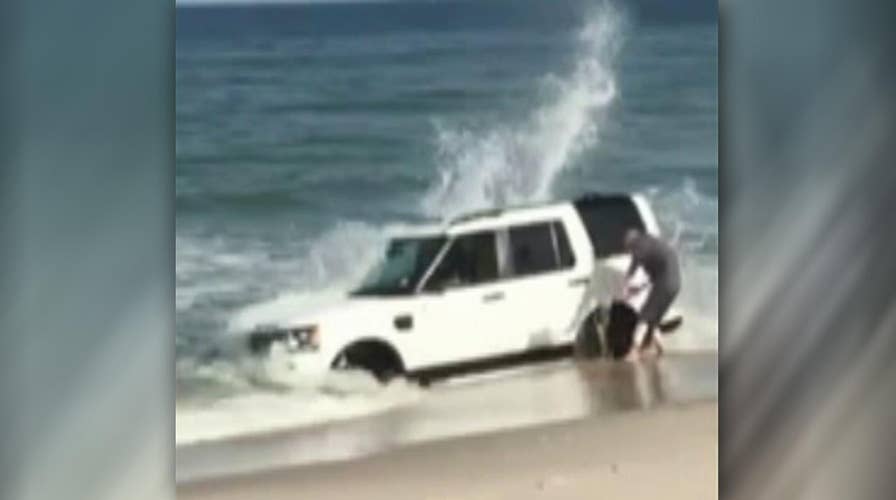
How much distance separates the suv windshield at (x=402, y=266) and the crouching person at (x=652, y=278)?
29cm

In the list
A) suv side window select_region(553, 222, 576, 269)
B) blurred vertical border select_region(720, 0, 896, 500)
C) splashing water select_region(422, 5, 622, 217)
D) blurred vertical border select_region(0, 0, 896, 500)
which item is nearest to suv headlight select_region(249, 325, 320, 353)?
blurred vertical border select_region(0, 0, 896, 500)

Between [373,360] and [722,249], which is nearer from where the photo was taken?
[373,360]

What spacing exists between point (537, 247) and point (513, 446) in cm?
29

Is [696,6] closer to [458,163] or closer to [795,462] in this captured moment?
[458,163]

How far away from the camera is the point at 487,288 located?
2090 mm

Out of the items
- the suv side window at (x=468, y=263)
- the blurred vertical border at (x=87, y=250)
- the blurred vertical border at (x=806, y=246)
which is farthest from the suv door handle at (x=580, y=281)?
the blurred vertical border at (x=87, y=250)

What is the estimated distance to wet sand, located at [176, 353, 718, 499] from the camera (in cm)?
202

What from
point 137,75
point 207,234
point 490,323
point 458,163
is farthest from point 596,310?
point 137,75

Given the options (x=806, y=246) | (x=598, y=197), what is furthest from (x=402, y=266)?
(x=806, y=246)

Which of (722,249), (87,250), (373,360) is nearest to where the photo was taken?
(87,250)

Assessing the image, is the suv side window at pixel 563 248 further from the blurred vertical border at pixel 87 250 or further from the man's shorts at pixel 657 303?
the blurred vertical border at pixel 87 250

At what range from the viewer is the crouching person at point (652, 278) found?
2.13m

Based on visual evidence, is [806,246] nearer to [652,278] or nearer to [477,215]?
[652,278]

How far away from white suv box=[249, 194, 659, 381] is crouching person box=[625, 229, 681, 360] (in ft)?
0.06
